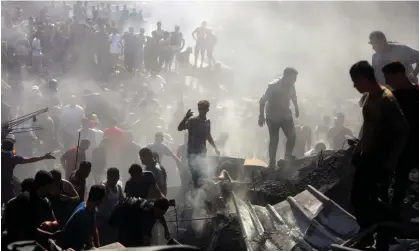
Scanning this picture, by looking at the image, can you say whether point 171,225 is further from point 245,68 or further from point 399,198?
point 245,68

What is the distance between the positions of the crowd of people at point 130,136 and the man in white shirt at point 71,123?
0.02 metres

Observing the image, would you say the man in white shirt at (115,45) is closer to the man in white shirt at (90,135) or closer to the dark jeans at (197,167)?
the man in white shirt at (90,135)

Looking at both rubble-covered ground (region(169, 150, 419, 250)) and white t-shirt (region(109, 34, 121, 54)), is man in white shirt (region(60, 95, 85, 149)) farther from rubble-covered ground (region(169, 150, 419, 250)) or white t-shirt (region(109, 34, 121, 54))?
rubble-covered ground (region(169, 150, 419, 250))

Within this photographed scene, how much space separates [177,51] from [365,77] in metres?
14.2

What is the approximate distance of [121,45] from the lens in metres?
17.0

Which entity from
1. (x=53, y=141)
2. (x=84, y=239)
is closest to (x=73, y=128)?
(x=53, y=141)

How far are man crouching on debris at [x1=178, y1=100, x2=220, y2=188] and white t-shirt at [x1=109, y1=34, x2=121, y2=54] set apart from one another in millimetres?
8702

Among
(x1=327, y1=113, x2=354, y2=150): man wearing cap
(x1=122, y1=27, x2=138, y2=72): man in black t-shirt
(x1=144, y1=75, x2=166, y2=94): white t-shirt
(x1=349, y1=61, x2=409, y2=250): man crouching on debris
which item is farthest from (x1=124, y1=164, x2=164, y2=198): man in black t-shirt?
(x1=122, y1=27, x2=138, y2=72): man in black t-shirt

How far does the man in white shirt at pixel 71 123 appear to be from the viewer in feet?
40.7

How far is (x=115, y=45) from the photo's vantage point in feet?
54.9

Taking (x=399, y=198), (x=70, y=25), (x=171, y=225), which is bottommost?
(x=171, y=225)

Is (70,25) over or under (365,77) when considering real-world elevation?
over

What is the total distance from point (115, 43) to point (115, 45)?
0.08 m

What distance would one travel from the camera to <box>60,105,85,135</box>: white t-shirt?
40.6 feet
